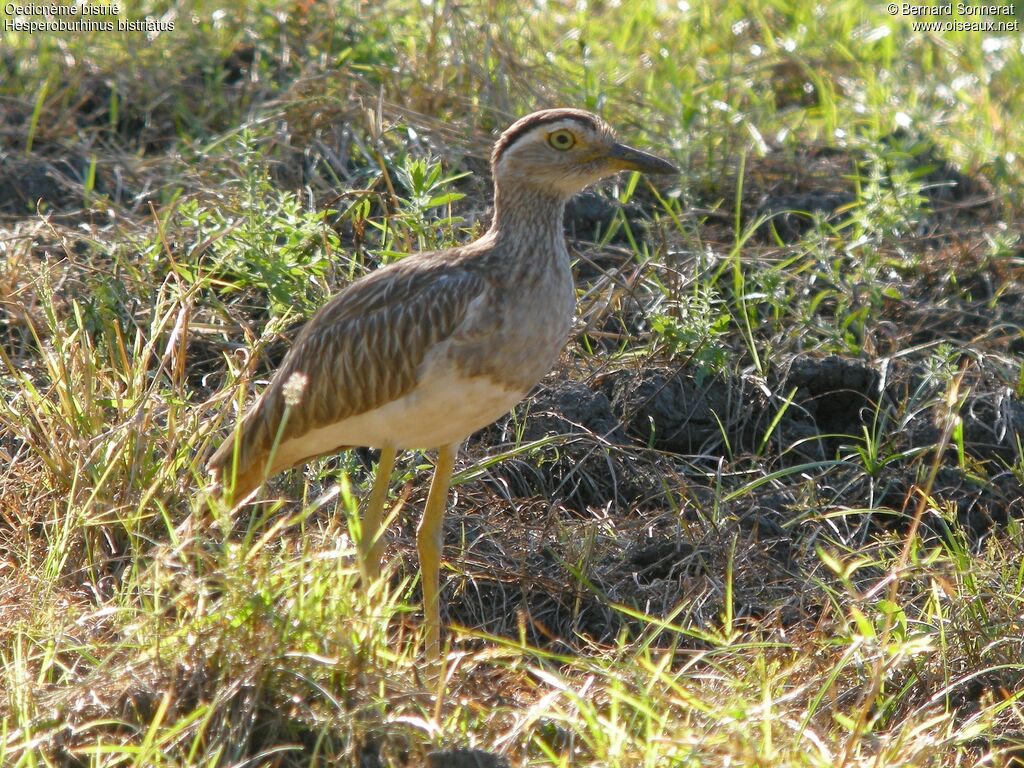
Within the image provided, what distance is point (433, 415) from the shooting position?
4113mm

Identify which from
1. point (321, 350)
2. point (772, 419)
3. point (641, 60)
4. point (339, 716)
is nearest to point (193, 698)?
point (339, 716)

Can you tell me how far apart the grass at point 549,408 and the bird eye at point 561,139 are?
676 mm

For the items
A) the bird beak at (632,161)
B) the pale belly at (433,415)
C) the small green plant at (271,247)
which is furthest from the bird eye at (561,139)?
the small green plant at (271,247)

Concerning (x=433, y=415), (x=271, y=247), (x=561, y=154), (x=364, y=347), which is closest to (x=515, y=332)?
(x=433, y=415)

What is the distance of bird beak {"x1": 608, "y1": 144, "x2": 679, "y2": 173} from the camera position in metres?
4.37

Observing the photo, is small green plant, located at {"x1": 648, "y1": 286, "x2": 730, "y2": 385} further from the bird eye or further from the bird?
the bird eye

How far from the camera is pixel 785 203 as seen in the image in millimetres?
6289

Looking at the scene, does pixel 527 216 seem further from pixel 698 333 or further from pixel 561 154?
pixel 698 333

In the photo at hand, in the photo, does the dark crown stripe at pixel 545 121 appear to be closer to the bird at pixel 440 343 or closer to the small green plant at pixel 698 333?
the bird at pixel 440 343

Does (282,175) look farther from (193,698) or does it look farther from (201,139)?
(193,698)

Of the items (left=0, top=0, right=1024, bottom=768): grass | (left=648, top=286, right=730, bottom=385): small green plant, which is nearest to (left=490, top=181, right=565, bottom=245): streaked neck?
(left=0, top=0, right=1024, bottom=768): grass

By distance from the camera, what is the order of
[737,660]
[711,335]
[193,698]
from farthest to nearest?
1. [711,335]
2. [737,660]
3. [193,698]

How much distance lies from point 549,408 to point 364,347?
41.3 inches

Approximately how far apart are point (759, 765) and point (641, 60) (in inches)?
203
